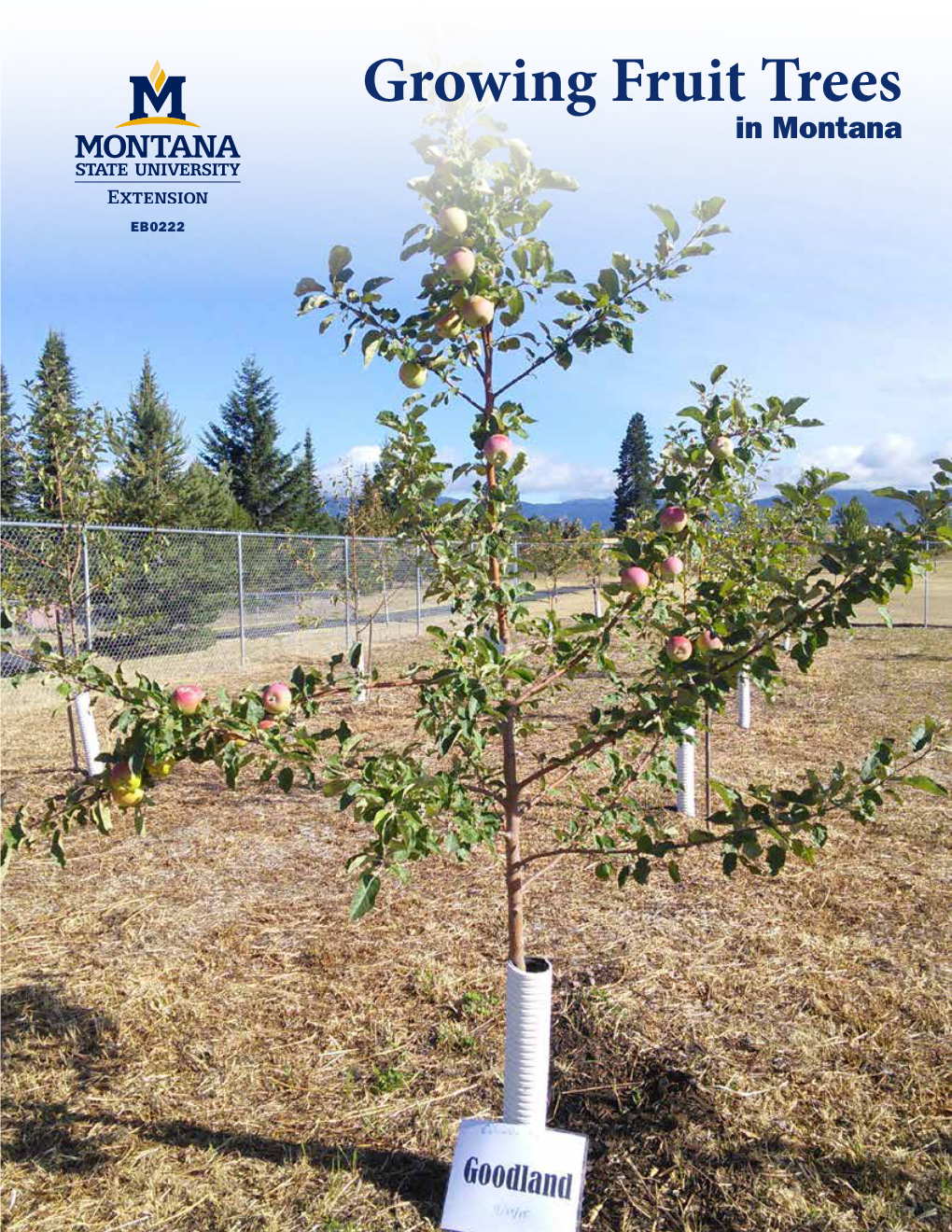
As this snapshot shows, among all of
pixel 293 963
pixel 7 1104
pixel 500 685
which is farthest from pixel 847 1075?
pixel 7 1104

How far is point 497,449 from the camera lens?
5.78ft

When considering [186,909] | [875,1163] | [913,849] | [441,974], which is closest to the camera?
[875,1163]

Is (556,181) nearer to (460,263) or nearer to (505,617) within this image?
(460,263)

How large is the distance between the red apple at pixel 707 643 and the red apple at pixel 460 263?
90 cm

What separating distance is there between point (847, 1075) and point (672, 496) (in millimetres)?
1825

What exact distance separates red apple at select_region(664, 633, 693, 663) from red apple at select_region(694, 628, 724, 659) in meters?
0.03

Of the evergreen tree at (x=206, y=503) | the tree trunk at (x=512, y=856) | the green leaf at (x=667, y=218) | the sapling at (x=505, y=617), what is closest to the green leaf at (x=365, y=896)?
the sapling at (x=505, y=617)

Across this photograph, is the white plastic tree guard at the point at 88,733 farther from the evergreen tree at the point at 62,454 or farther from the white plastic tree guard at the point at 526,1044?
the white plastic tree guard at the point at 526,1044

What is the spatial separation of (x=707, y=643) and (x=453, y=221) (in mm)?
1004

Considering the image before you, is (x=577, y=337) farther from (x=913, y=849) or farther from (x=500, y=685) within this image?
(x=913, y=849)

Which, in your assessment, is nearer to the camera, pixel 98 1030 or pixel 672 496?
pixel 672 496

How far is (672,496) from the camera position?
1.82 metres

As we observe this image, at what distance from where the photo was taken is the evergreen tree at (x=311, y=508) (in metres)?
23.1

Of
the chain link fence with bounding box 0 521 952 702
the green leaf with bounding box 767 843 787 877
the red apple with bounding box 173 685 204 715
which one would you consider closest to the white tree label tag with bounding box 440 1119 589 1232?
the green leaf with bounding box 767 843 787 877
